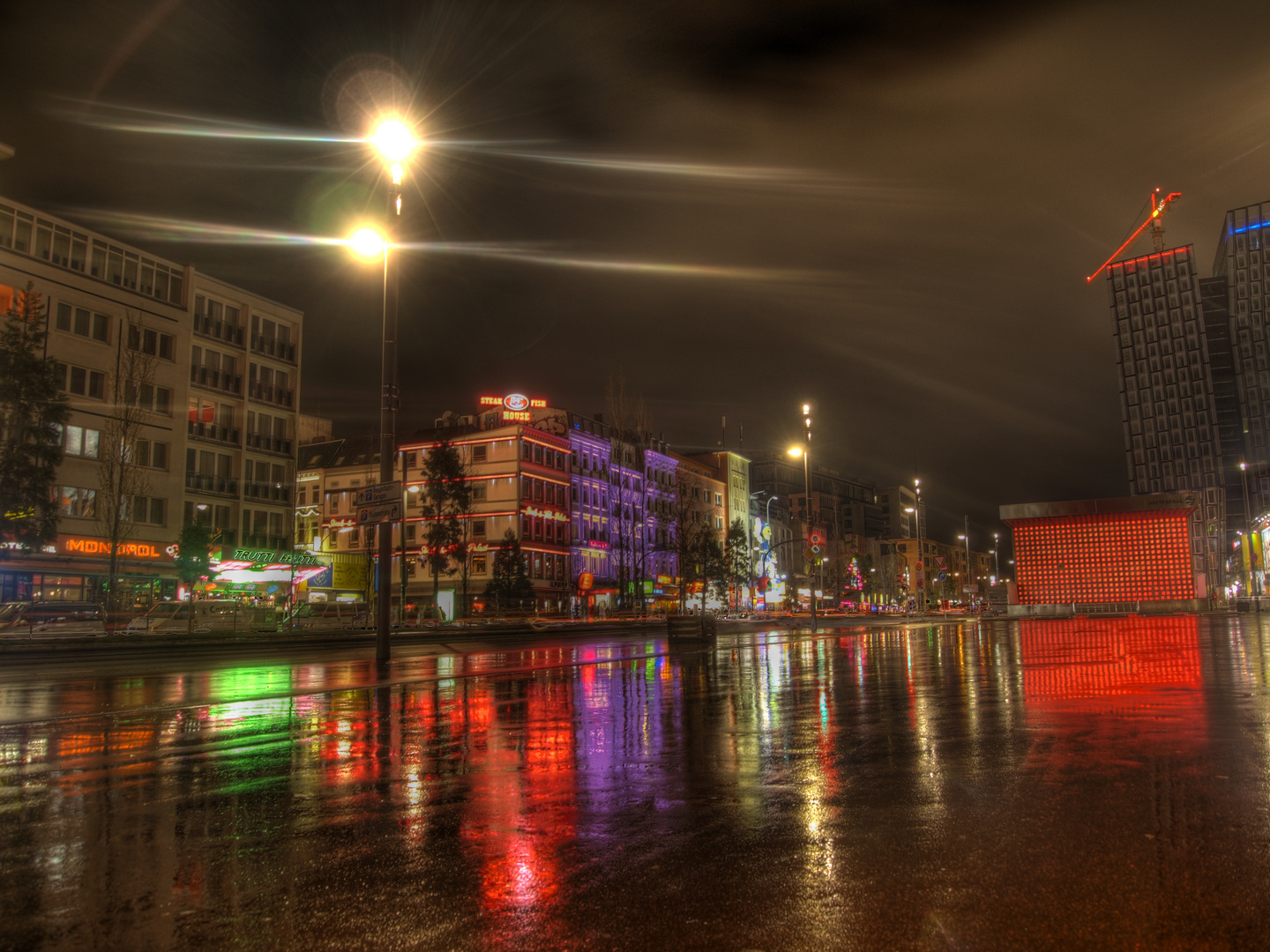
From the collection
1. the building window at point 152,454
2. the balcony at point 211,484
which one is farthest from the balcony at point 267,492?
the building window at point 152,454

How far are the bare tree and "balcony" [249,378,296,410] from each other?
30.4ft

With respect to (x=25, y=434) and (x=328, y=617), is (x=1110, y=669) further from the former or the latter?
(x=25, y=434)

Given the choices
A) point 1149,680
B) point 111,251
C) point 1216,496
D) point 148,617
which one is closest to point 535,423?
point 111,251

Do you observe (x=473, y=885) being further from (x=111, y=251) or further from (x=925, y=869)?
(x=111, y=251)

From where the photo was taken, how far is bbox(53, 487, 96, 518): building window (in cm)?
4450

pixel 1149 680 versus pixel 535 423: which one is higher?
pixel 535 423

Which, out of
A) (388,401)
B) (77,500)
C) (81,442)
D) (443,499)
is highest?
(81,442)

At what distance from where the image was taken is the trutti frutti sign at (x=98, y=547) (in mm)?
43906

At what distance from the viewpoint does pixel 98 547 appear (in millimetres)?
45031

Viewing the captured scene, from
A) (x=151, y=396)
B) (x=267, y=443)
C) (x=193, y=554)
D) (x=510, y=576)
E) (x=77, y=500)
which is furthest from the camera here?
(x=510, y=576)

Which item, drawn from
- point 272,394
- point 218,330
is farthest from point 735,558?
point 218,330

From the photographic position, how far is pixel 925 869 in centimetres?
452

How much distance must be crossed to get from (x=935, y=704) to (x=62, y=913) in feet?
35.2

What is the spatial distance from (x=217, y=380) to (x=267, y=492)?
8.16 m
